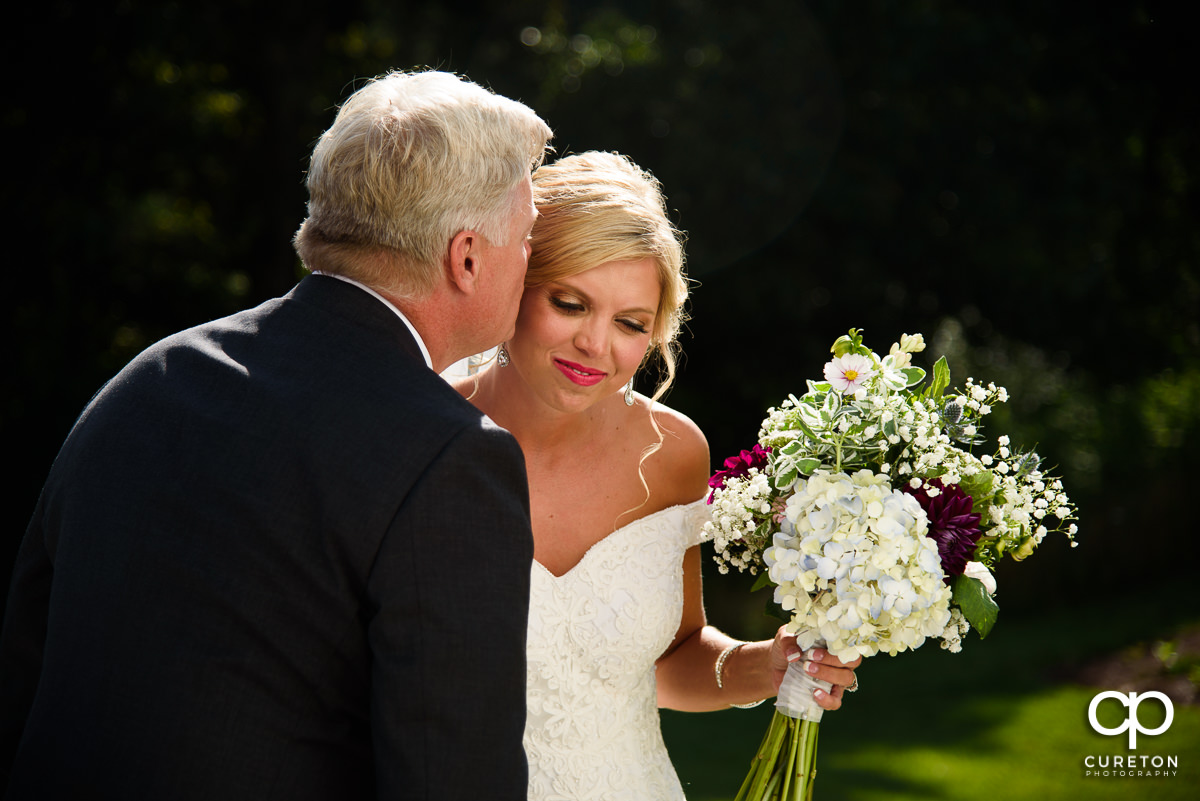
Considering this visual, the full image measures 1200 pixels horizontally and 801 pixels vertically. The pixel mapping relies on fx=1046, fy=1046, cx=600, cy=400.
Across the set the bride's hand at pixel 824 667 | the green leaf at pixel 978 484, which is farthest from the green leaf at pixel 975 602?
the bride's hand at pixel 824 667

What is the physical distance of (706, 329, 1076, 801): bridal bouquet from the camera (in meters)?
2.39

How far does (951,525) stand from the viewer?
8.12ft

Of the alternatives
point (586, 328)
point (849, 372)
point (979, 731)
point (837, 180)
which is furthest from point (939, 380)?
point (837, 180)

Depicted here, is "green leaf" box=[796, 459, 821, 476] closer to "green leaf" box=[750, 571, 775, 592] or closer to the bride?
"green leaf" box=[750, 571, 775, 592]

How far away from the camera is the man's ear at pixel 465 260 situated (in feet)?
6.51

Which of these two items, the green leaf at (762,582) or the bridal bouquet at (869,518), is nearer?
the bridal bouquet at (869,518)

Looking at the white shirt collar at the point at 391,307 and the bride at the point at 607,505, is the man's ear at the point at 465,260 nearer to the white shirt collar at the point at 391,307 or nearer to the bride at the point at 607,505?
the white shirt collar at the point at 391,307

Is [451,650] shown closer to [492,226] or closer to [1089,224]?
[492,226]

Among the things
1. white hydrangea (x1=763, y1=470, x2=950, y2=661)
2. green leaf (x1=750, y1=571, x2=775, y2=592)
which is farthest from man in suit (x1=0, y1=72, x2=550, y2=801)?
green leaf (x1=750, y1=571, x2=775, y2=592)

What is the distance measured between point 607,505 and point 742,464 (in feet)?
2.05

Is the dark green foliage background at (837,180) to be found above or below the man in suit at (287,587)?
above

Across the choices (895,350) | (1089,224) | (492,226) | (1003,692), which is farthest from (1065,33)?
(492,226)

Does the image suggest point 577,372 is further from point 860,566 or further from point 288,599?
point 288,599

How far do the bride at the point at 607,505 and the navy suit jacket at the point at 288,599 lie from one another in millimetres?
1166
